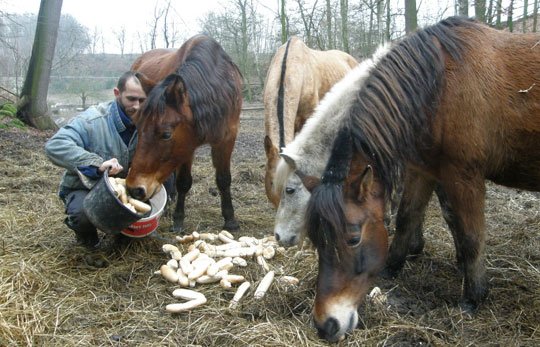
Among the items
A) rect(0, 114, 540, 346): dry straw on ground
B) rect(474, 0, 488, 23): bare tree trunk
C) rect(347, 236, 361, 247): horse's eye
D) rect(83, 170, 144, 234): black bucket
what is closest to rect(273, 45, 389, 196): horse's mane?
rect(347, 236, 361, 247): horse's eye

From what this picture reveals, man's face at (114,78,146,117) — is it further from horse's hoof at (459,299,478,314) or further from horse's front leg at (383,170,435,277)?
horse's hoof at (459,299,478,314)

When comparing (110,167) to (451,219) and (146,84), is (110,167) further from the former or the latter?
(451,219)

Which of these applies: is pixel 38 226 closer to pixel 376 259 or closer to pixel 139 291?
pixel 139 291

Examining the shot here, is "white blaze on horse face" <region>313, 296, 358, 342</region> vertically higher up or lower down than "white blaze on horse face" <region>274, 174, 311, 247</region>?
lower down

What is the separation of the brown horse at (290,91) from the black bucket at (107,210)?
116 cm

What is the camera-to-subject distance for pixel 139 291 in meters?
3.00

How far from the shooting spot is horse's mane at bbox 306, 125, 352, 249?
2.17 m

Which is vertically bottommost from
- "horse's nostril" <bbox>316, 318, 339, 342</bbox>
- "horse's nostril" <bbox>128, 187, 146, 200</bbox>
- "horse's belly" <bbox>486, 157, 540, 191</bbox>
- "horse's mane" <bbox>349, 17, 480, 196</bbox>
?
"horse's nostril" <bbox>316, 318, 339, 342</bbox>

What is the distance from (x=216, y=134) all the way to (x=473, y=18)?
2.19 m

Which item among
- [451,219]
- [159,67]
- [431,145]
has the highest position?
[159,67]

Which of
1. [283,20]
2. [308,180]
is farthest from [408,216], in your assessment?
[283,20]

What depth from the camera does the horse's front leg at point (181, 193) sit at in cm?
434

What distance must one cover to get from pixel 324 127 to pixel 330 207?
0.59m

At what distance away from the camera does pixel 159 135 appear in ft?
11.5
